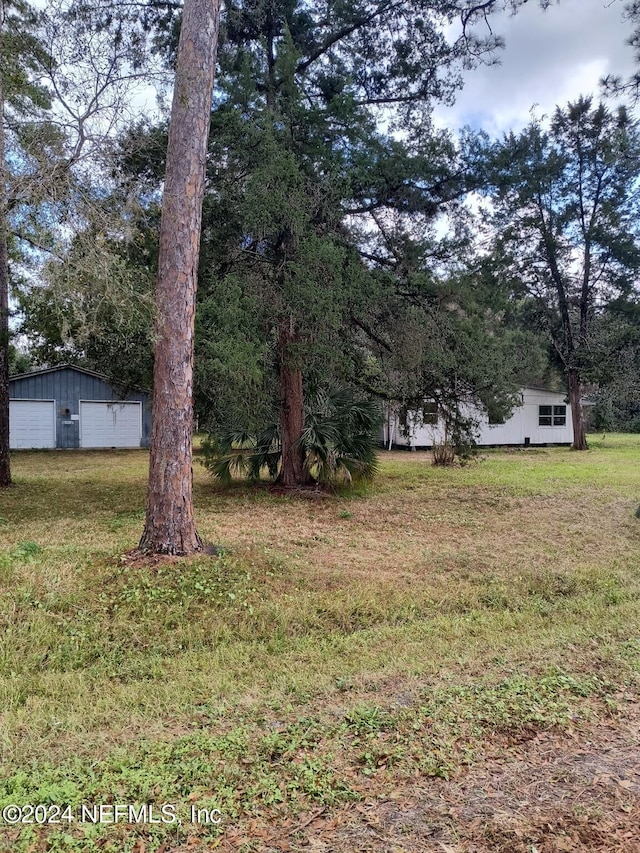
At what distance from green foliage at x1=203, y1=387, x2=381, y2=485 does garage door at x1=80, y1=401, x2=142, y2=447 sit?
10.2m

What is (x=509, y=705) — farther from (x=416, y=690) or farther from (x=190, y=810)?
(x=190, y=810)

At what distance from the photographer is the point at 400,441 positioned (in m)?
21.6

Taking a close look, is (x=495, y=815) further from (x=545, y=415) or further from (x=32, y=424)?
(x=545, y=415)

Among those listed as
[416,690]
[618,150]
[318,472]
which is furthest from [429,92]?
[416,690]

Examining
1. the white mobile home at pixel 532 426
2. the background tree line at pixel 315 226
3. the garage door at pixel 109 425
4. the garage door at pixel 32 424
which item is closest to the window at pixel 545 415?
the white mobile home at pixel 532 426

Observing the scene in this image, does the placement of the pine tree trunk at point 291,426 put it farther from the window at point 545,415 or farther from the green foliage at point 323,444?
the window at point 545,415

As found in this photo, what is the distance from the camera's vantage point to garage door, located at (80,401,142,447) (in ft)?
64.9

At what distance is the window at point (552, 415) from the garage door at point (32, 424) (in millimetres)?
19516

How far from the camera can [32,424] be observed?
18969 millimetres

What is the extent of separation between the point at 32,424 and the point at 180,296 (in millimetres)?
16345

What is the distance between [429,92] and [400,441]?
1415cm

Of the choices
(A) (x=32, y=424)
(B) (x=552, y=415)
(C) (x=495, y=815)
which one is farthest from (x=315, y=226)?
(B) (x=552, y=415)

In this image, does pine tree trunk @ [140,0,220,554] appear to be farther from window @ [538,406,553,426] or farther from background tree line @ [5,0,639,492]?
window @ [538,406,553,426]

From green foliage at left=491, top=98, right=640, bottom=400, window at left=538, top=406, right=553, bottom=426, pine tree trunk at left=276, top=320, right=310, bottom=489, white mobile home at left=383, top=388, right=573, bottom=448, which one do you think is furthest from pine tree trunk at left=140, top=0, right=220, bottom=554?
window at left=538, top=406, right=553, bottom=426
